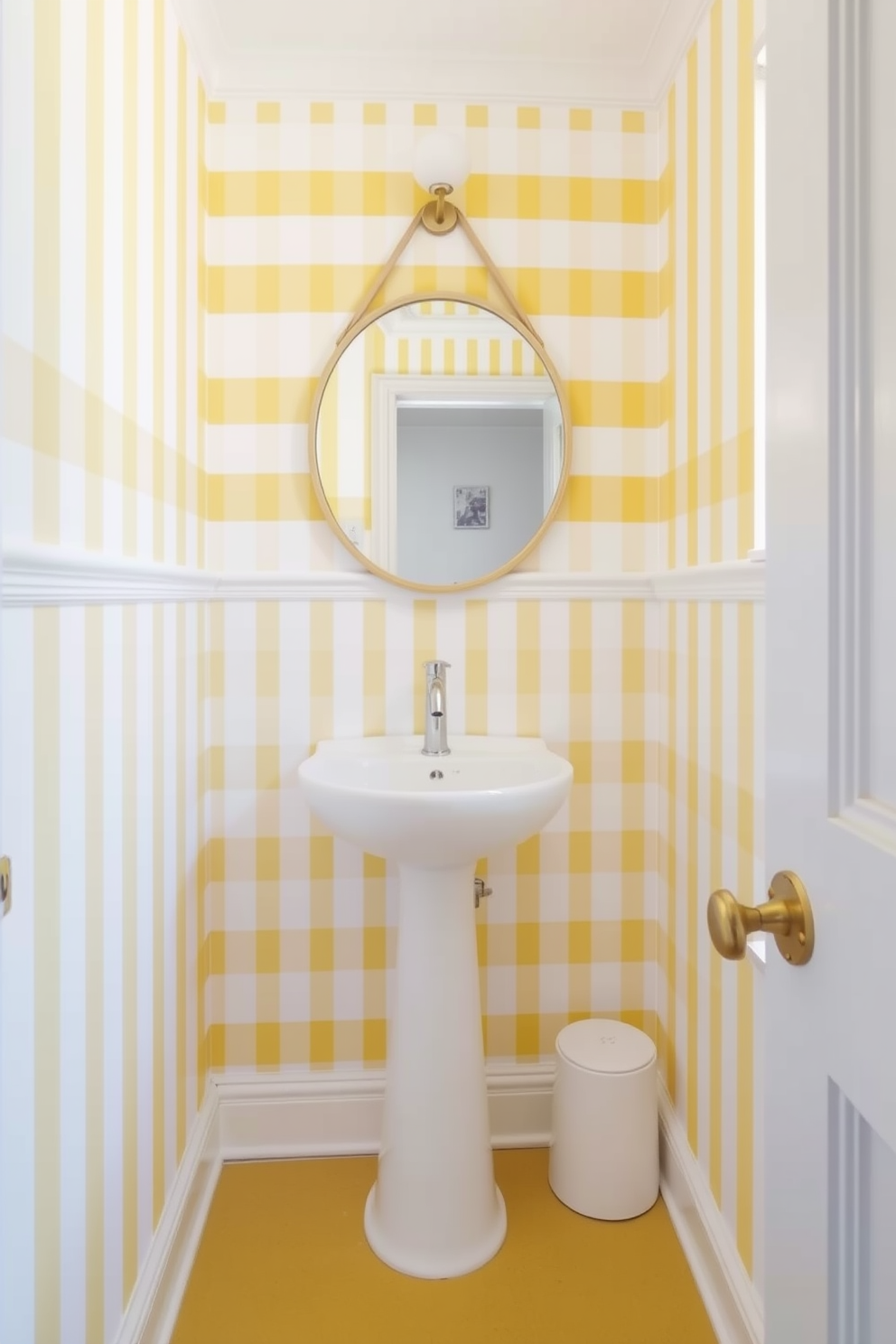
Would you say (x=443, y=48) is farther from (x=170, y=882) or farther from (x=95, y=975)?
(x=95, y=975)

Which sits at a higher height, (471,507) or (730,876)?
(471,507)

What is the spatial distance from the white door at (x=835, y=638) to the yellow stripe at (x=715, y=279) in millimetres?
829

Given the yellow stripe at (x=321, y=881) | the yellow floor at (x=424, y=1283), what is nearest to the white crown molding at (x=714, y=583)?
the yellow stripe at (x=321, y=881)

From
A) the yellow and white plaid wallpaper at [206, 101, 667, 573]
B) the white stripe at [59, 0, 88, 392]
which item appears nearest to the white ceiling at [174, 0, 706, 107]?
the yellow and white plaid wallpaper at [206, 101, 667, 573]

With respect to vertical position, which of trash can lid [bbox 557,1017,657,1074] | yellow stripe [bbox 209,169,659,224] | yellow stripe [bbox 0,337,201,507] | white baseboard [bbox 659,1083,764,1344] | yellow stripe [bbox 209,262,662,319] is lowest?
white baseboard [bbox 659,1083,764,1344]

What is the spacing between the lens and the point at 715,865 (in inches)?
55.8

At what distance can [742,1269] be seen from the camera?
1.27m

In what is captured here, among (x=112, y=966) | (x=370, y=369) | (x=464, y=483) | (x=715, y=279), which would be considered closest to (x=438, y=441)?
(x=464, y=483)

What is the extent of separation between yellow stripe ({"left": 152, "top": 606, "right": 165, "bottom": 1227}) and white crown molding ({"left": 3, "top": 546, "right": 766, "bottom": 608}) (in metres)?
0.12

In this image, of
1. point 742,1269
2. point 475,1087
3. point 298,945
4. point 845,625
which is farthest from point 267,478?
point 742,1269

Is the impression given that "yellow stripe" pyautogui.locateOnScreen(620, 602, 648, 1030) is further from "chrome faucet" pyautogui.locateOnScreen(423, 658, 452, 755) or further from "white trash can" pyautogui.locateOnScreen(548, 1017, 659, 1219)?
"chrome faucet" pyautogui.locateOnScreen(423, 658, 452, 755)

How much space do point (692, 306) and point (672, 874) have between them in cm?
111

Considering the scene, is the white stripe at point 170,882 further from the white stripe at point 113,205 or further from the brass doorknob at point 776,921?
the brass doorknob at point 776,921

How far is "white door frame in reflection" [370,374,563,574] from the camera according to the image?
170 cm
